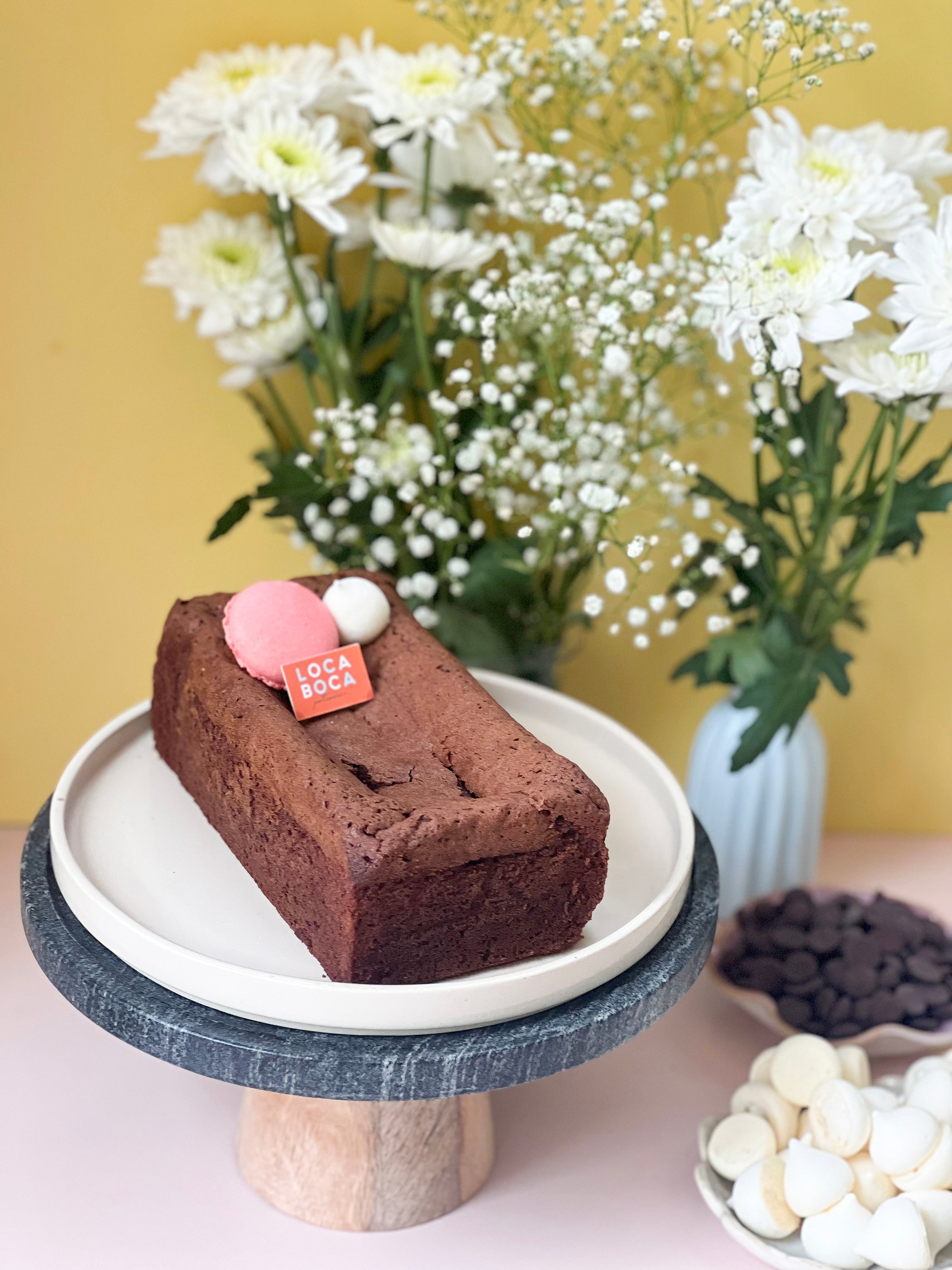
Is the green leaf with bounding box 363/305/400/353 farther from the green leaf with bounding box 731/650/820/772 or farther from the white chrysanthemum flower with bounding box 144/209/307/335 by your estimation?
the green leaf with bounding box 731/650/820/772

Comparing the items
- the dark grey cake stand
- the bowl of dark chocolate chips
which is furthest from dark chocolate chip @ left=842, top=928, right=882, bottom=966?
the dark grey cake stand

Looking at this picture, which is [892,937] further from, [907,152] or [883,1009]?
[907,152]

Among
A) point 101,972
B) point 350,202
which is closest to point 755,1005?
point 101,972

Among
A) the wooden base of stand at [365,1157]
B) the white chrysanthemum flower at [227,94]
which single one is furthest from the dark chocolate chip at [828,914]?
the white chrysanthemum flower at [227,94]

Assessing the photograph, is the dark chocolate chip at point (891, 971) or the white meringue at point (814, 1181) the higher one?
the white meringue at point (814, 1181)

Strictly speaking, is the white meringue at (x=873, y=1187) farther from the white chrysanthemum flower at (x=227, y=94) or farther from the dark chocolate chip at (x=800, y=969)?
the white chrysanthemum flower at (x=227, y=94)

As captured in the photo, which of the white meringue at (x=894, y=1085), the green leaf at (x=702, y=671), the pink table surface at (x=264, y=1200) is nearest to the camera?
the pink table surface at (x=264, y=1200)
